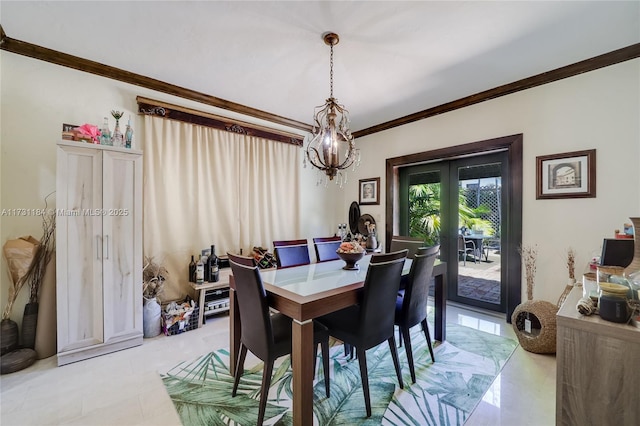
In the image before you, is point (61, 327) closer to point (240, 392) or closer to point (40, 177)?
point (40, 177)

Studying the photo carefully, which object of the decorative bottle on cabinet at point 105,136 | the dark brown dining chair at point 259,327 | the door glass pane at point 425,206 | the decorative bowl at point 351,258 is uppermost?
the decorative bottle on cabinet at point 105,136

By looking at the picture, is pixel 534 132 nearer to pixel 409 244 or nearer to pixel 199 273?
pixel 409 244

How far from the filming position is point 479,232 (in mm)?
3479

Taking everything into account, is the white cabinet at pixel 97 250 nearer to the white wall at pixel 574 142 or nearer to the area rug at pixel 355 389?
the area rug at pixel 355 389

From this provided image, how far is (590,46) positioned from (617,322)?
2546mm

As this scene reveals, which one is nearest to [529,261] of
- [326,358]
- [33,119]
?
[326,358]

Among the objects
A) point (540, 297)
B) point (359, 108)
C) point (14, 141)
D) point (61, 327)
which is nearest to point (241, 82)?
point (359, 108)

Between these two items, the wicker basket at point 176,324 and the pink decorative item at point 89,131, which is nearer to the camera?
the pink decorative item at point 89,131

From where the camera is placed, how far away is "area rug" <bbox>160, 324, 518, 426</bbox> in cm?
164

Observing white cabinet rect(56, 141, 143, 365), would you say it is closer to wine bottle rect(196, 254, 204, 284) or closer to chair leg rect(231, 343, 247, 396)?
wine bottle rect(196, 254, 204, 284)

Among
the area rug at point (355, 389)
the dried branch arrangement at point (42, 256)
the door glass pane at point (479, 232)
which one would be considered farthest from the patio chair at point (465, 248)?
the dried branch arrangement at point (42, 256)

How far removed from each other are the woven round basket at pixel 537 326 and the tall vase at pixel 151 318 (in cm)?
364

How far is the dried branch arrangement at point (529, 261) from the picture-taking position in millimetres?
2754

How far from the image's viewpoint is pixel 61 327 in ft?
7.04
